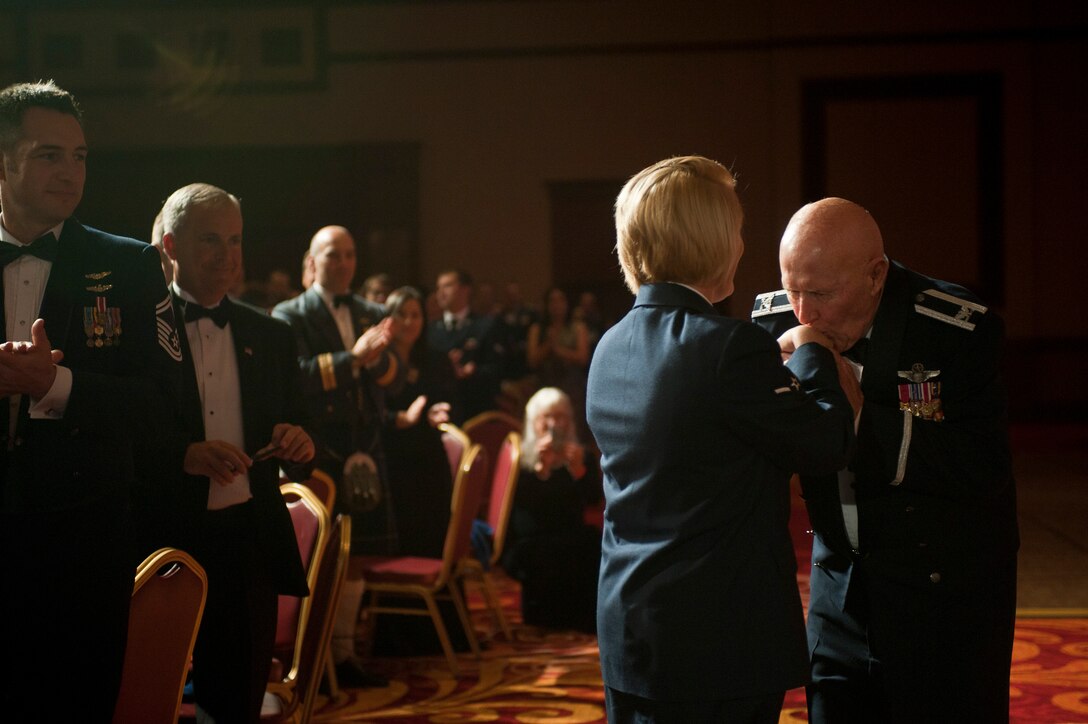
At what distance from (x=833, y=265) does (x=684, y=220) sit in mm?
393

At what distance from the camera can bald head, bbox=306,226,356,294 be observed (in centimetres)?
439

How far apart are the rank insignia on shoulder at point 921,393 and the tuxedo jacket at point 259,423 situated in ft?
4.72

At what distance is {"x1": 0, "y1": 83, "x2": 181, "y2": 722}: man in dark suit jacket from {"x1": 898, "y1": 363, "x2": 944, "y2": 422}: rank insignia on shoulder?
4.22 ft

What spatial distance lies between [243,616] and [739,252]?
4.96ft

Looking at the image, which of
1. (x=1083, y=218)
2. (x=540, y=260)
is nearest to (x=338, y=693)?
(x=540, y=260)

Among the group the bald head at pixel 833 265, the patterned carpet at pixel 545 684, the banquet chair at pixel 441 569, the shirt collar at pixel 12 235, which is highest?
the shirt collar at pixel 12 235

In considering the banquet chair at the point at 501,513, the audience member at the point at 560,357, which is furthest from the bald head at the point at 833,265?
the audience member at the point at 560,357

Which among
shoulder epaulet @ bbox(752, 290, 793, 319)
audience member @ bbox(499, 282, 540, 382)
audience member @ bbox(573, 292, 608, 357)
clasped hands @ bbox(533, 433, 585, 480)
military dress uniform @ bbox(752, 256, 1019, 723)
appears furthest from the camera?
audience member @ bbox(573, 292, 608, 357)

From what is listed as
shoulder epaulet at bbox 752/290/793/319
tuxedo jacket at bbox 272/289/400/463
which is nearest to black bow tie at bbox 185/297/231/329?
tuxedo jacket at bbox 272/289/400/463

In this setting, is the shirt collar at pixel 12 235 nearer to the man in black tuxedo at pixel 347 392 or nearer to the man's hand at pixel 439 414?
the man in black tuxedo at pixel 347 392

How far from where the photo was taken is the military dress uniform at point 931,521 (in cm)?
190

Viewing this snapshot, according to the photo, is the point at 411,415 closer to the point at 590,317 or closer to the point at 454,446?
the point at 454,446

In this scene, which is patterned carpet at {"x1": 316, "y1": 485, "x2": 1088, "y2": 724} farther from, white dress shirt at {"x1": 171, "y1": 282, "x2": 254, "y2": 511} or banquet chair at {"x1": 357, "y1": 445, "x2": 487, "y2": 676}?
white dress shirt at {"x1": 171, "y1": 282, "x2": 254, "y2": 511}

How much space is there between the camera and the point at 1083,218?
39.8 feet
